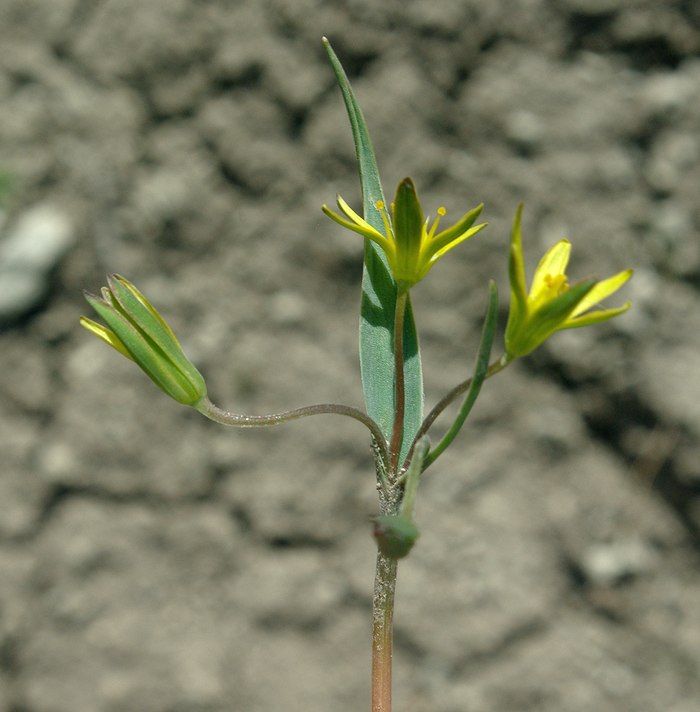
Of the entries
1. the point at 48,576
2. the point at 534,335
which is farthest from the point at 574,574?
the point at 534,335

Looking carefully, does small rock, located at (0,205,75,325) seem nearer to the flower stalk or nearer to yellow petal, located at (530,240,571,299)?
the flower stalk

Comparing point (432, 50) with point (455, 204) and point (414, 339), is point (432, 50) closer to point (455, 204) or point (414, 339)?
point (455, 204)

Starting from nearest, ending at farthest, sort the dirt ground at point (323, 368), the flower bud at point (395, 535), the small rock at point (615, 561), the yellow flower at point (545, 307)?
the flower bud at point (395, 535) → the yellow flower at point (545, 307) → the dirt ground at point (323, 368) → the small rock at point (615, 561)

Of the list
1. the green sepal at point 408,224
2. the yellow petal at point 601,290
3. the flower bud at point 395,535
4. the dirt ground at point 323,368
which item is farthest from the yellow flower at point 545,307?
the dirt ground at point 323,368

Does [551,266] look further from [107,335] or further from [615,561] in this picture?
[615,561]

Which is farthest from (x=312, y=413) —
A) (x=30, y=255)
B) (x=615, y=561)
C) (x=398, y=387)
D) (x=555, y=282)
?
(x=615, y=561)

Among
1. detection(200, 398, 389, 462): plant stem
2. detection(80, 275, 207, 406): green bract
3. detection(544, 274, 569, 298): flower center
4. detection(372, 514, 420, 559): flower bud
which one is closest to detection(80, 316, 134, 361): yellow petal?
detection(80, 275, 207, 406): green bract

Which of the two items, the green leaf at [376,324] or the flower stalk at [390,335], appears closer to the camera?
the flower stalk at [390,335]

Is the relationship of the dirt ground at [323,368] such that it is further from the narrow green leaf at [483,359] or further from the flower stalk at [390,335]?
the narrow green leaf at [483,359]
